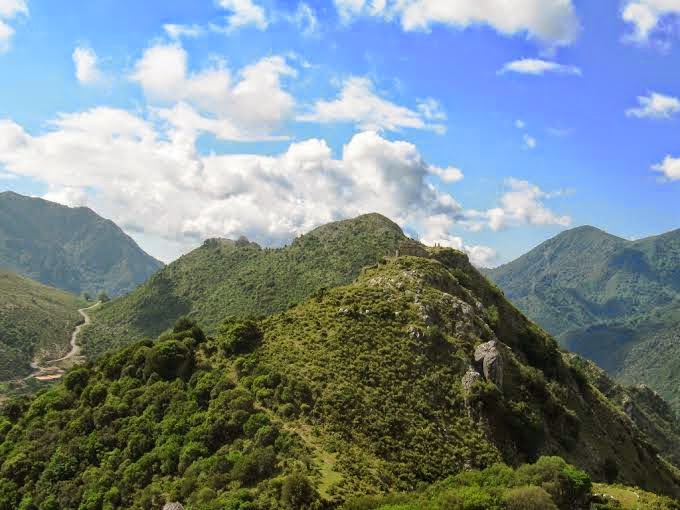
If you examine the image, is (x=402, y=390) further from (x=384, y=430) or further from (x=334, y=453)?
(x=334, y=453)

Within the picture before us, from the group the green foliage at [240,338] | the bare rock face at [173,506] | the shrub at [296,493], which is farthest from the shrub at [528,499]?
the green foliage at [240,338]

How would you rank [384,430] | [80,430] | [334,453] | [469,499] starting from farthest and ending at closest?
[80,430]
[384,430]
[334,453]
[469,499]

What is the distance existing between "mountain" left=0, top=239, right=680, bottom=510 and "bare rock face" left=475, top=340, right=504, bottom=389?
27 centimetres

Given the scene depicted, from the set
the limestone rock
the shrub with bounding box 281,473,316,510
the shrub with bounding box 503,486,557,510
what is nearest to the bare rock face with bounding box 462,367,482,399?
the limestone rock

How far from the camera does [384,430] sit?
56406 millimetres

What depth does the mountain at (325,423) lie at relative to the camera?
155 feet

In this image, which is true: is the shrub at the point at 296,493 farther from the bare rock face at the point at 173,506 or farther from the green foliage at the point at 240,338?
the green foliage at the point at 240,338

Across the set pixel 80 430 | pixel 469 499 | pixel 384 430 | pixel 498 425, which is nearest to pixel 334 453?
pixel 384 430

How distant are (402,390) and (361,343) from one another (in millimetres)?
9949

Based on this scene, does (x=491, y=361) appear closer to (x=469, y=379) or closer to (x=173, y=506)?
(x=469, y=379)

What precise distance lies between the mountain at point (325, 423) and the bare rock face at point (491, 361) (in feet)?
0.88

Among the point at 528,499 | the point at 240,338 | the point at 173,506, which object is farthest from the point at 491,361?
the point at 173,506

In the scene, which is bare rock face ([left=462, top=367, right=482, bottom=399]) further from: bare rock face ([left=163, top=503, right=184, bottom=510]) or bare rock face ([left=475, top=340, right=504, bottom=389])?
bare rock face ([left=163, top=503, right=184, bottom=510])

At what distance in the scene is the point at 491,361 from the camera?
7069 centimetres
